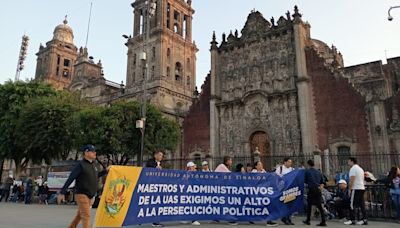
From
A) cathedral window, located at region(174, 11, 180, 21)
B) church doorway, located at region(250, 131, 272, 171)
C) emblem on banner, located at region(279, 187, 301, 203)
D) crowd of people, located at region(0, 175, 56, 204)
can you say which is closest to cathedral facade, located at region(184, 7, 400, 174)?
church doorway, located at region(250, 131, 272, 171)

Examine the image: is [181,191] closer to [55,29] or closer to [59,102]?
[59,102]

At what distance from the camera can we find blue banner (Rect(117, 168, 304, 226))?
28.0 ft

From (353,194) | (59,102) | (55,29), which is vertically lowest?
(353,194)

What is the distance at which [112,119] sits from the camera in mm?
23266

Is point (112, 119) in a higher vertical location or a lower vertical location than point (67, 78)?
lower

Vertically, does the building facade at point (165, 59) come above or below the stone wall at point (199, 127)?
above

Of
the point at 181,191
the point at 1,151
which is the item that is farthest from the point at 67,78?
the point at 181,191

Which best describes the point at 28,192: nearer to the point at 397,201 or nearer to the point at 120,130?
the point at 120,130

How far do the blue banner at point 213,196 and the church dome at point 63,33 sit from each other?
71.7 m

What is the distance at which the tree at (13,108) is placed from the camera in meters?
27.9

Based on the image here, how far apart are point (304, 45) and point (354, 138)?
8836 millimetres

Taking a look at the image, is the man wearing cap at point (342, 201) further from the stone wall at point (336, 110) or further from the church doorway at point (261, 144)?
the church doorway at point (261, 144)

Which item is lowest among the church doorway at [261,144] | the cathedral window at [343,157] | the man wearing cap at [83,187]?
the man wearing cap at [83,187]

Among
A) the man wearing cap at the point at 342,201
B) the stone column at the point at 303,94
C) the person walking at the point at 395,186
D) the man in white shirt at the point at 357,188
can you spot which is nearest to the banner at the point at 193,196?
the man in white shirt at the point at 357,188
